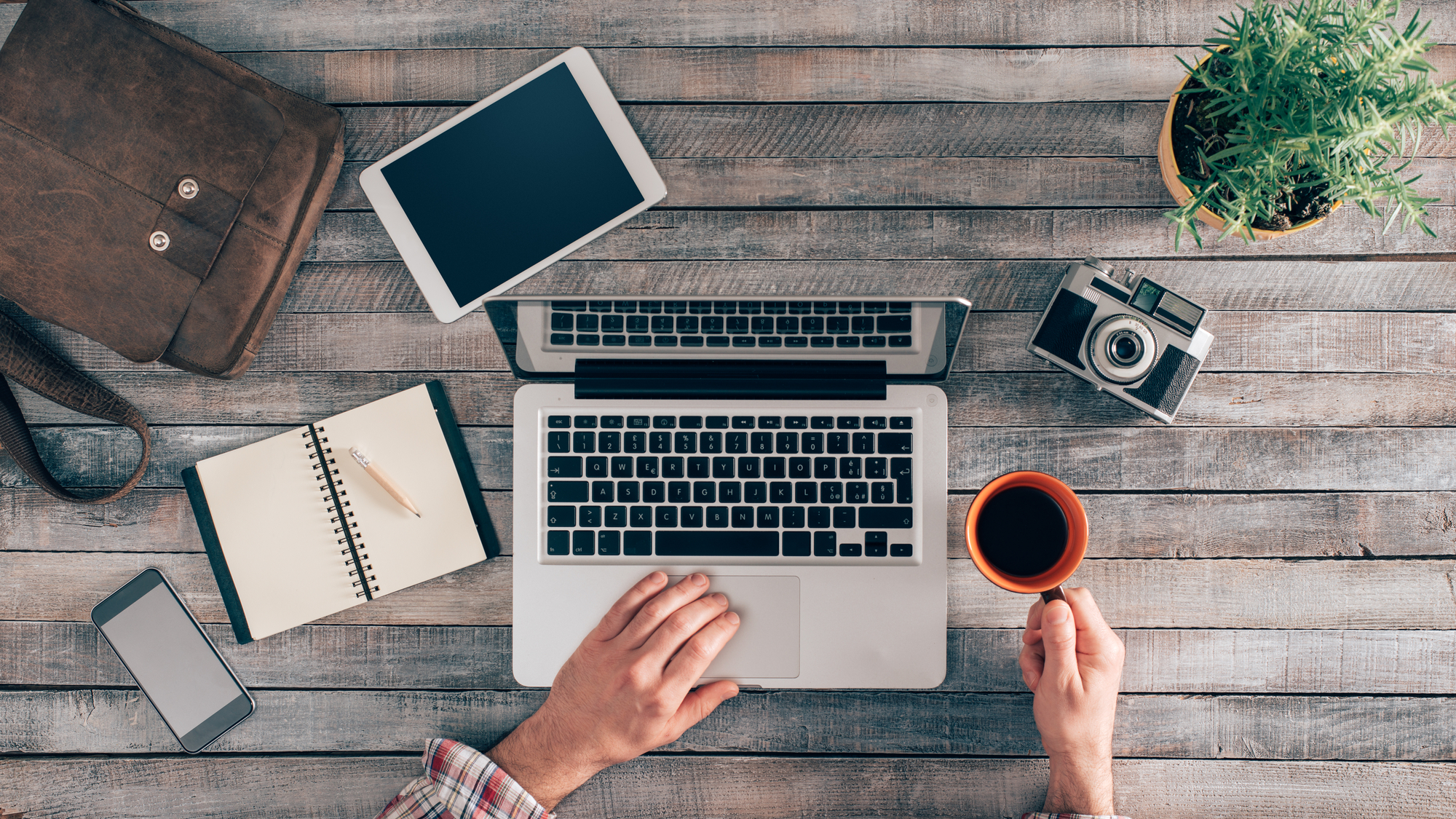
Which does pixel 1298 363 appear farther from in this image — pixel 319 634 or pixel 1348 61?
pixel 319 634

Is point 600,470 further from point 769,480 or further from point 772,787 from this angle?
point 772,787

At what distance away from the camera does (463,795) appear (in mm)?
1086

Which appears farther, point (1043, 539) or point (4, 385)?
point (4, 385)

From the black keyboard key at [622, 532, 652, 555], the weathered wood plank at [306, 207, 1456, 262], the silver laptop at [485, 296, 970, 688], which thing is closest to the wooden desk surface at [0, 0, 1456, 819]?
the weathered wood plank at [306, 207, 1456, 262]

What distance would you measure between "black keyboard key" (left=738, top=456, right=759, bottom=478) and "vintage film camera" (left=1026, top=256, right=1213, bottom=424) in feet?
1.42

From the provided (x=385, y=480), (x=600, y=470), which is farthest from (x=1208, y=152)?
(x=385, y=480)

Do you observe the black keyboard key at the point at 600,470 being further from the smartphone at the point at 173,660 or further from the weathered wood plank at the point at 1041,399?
→ the smartphone at the point at 173,660

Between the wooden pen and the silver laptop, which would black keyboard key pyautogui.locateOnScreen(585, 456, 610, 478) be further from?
the wooden pen

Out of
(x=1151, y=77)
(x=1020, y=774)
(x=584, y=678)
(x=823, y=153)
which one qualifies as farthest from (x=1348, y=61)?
(x=584, y=678)

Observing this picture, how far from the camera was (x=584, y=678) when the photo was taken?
107cm

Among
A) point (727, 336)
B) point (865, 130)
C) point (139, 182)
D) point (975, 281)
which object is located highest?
point (865, 130)

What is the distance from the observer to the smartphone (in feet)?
3.78

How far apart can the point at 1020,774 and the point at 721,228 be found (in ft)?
3.05

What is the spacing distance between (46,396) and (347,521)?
0.47 meters
